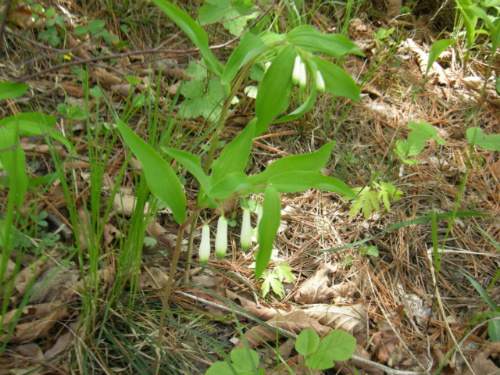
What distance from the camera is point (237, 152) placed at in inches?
51.6

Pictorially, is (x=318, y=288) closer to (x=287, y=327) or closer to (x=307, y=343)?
(x=287, y=327)

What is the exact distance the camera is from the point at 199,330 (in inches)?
69.9

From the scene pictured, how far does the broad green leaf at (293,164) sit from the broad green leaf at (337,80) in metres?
0.28

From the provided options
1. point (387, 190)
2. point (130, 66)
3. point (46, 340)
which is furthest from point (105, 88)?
point (387, 190)

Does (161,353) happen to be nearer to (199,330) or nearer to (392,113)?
(199,330)

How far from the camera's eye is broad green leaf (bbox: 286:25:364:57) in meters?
1.43

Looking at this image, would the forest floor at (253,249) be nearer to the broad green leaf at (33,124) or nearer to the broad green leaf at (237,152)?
the broad green leaf at (33,124)

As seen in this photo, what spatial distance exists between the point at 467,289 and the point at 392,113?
1266 millimetres

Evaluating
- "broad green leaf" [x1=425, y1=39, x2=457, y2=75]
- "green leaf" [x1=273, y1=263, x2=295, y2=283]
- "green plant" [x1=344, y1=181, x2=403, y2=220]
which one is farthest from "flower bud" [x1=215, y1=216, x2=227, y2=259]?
"broad green leaf" [x1=425, y1=39, x2=457, y2=75]

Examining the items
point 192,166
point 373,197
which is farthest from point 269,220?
point 373,197

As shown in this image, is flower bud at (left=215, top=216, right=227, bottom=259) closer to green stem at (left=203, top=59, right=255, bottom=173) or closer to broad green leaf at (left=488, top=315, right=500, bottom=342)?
green stem at (left=203, top=59, right=255, bottom=173)

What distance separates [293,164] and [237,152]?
6.9 inches

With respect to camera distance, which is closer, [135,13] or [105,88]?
[105,88]

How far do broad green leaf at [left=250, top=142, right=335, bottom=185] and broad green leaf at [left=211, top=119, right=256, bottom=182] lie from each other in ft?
0.37
